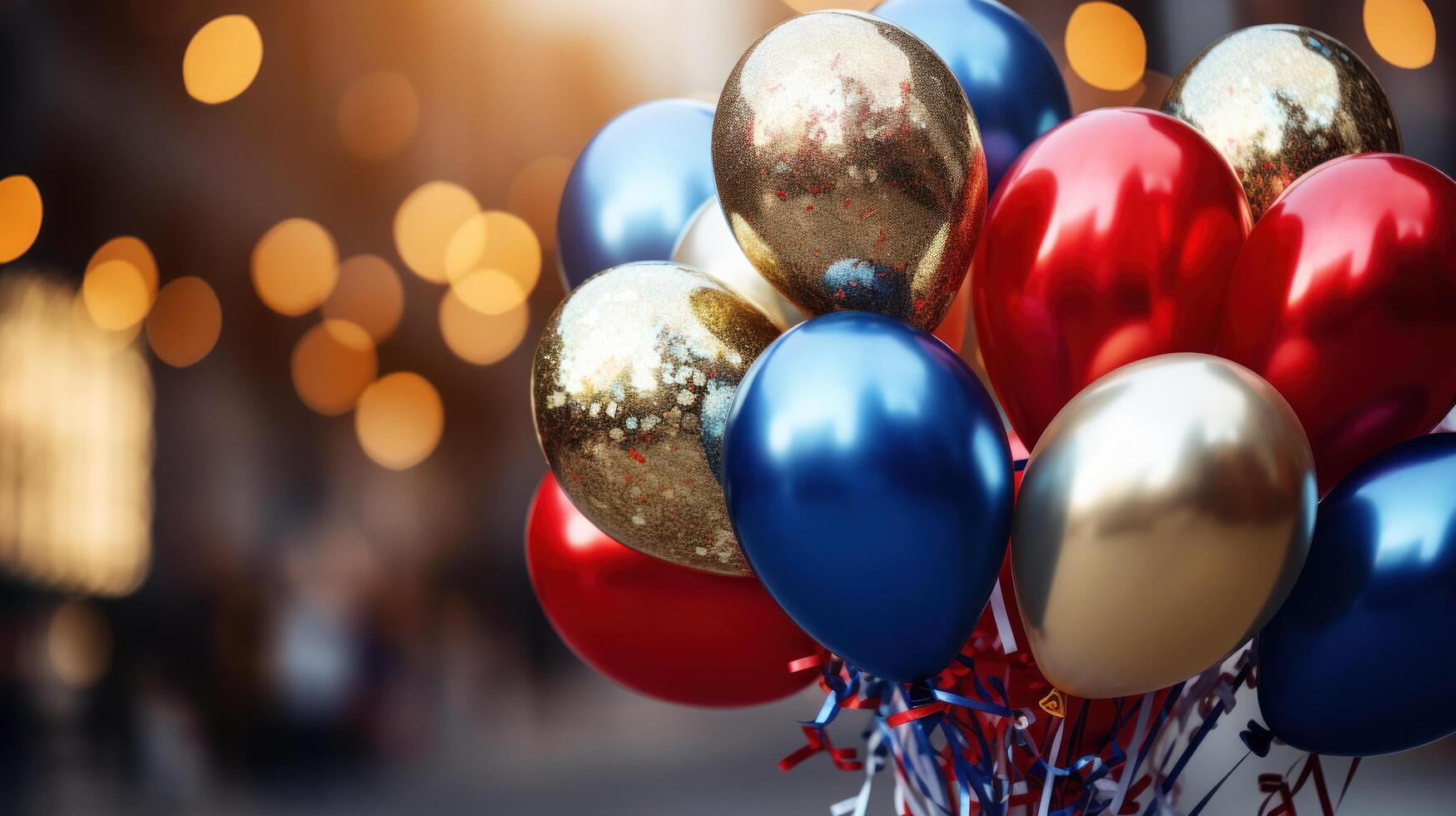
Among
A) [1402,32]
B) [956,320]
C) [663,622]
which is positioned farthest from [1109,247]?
[1402,32]

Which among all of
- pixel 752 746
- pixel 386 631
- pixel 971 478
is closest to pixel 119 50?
pixel 386 631

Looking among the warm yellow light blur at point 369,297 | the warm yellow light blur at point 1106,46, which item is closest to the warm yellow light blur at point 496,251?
the warm yellow light blur at point 369,297

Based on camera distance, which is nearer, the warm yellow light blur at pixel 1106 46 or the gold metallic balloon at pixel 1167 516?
the gold metallic balloon at pixel 1167 516

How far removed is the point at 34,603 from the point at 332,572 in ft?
2.51

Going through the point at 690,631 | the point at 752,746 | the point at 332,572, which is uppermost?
the point at 690,631

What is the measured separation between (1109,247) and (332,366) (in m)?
3.16

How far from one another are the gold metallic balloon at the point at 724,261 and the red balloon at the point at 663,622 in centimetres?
18

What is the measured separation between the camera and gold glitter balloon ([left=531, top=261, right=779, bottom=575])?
66cm

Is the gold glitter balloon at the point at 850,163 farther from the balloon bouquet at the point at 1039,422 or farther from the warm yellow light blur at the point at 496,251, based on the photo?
the warm yellow light blur at the point at 496,251

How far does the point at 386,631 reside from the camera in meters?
3.31

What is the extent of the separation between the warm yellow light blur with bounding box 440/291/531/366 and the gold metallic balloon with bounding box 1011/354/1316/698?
3.14 meters

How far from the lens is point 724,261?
791mm

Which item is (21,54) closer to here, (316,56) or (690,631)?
(316,56)

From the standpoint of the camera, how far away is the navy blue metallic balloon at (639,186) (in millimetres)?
874
